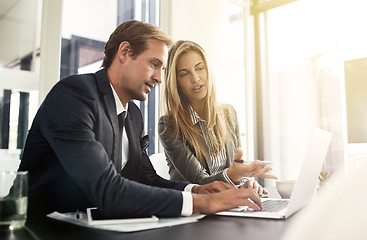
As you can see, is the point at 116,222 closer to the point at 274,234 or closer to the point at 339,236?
the point at 274,234

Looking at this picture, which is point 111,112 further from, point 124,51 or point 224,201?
point 224,201

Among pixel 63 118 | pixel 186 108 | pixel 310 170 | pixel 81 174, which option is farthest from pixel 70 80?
pixel 186 108

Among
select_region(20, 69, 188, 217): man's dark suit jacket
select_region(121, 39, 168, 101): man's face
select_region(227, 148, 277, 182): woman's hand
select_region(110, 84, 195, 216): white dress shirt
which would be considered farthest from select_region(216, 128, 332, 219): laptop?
select_region(121, 39, 168, 101): man's face

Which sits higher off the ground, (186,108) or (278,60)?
(278,60)

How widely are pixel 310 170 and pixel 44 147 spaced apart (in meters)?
0.85

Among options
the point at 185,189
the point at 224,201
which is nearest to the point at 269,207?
the point at 224,201

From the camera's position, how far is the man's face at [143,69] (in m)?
1.53

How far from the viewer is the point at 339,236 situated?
0.25 m

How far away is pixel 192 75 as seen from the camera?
6.68 feet

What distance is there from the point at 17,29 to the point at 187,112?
5.02 feet

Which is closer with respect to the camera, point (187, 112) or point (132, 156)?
point (132, 156)

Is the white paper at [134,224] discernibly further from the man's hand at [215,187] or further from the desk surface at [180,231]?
the man's hand at [215,187]

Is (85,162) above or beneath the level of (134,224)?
above

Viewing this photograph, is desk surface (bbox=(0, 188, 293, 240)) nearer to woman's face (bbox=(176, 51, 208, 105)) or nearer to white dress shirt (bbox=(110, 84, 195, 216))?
white dress shirt (bbox=(110, 84, 195, 216))
